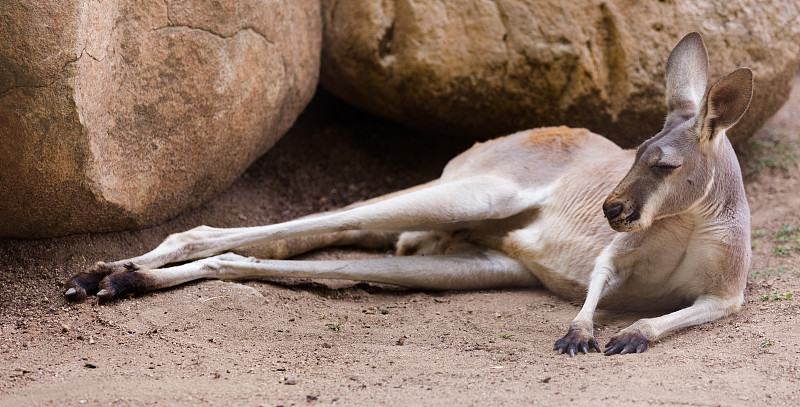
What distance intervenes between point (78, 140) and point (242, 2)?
1339 millimetres

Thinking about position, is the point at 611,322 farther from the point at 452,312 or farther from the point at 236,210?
the point at 236,210

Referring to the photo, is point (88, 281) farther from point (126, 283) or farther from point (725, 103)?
point (725, 103)

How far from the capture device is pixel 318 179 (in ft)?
20.3

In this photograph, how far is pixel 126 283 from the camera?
151 inches

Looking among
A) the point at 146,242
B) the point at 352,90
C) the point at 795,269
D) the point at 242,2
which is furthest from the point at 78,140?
the point at 795,269

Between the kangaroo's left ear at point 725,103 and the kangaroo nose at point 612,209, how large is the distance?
0.50 m

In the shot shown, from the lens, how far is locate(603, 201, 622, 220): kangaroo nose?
136 inches

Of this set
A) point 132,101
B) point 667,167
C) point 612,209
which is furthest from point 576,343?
point 132,101

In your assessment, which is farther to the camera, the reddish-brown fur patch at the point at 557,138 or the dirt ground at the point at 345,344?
the reddish-brown fur patch at the point at 557,138

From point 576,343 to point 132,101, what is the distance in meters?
2.55

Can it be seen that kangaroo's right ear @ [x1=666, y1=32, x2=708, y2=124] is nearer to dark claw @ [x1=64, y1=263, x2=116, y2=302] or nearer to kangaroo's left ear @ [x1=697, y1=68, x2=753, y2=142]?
kangaroo's left ear @ [x1=697, y1=68, x2=753, y2=142]

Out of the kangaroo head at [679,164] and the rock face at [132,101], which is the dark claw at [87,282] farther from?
the kangaroo head at [679,164]

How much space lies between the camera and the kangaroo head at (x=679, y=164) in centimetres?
338

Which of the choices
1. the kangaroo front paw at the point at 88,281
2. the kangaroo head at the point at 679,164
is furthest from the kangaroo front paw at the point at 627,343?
the kangaroo front paw at the point at 88,281
